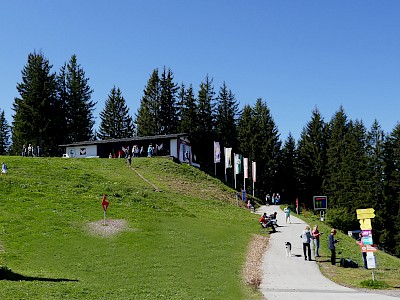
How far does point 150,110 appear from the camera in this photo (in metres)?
86.2

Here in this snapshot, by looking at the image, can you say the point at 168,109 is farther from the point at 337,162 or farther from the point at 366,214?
the point at 366,214

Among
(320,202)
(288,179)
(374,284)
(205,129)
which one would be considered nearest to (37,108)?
(205,129)

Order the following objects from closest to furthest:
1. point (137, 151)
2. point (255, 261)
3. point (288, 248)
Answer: point (255, 261) < point (288, 248) < point (137, 151)

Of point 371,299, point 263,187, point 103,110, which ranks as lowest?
point 371,299

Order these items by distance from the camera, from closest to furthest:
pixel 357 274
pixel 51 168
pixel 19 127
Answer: pixel 357 274
pixel 51 168
pixel 19 127

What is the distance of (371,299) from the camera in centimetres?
1623

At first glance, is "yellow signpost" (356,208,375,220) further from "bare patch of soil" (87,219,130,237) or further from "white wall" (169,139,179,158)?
"white wall" (169,139,179,158)

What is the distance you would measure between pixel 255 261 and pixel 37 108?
62.3 m

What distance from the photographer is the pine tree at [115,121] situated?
9200 centimetres

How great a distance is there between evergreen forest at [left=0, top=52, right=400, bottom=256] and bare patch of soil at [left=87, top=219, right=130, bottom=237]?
4148cm

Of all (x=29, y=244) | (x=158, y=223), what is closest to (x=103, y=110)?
(x=158, y=223)

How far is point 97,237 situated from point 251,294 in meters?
12.6

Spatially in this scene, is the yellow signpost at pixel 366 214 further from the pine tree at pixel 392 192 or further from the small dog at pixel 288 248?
the pine tree at pixel 392 192

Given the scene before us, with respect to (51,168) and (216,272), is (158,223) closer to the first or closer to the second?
(216,272)
